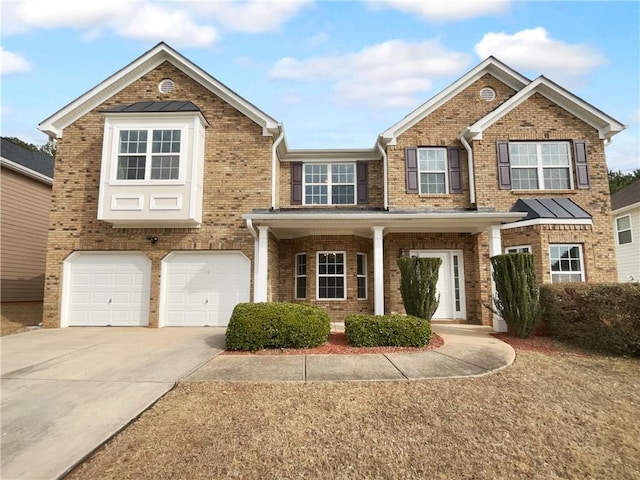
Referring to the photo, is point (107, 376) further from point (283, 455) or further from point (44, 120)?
point (44, 120)

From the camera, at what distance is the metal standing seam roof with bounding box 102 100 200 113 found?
10.8m

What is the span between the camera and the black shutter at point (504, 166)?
38.4 feet

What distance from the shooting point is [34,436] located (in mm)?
3793

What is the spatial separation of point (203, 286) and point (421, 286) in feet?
21.4

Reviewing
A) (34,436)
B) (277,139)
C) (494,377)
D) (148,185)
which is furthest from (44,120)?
(494,377)

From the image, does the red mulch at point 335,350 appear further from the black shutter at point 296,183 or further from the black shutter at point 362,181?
the black shutter at point 296,183

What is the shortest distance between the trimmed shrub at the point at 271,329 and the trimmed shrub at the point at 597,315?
18.0 ft

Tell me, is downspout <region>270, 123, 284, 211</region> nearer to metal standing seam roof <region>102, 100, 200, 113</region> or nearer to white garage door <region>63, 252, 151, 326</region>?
metal standing seam roof <region>102, 100, 200, 113</region>

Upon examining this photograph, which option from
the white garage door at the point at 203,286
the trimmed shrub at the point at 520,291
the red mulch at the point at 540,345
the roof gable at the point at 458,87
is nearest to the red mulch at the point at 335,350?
the red mulch at the point at 540,345

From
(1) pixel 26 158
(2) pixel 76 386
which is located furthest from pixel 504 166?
(1) pixel 26 158

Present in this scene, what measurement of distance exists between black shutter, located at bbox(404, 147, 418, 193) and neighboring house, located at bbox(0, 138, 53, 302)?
1462 cm

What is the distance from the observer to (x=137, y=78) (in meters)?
12.0

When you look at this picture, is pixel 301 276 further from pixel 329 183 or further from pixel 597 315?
pixel 597 315

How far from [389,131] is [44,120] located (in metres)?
11.1
